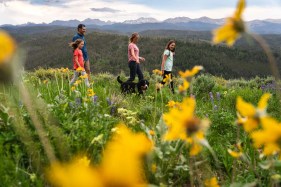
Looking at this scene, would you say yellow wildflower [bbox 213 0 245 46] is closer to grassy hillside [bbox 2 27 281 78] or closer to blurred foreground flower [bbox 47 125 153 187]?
blurred foreground flower [bbox 47 125 153 187]

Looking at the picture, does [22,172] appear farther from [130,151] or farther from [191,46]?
[191,46]

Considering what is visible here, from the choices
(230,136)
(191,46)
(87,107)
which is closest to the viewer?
(87,107)

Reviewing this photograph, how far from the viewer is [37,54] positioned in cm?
10650

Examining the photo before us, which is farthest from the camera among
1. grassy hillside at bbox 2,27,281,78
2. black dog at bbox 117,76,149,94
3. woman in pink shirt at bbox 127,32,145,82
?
grassy hillside at bbox 2,27,281,78

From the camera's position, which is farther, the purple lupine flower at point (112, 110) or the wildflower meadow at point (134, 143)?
the purple lupine flower at point (112, 110)

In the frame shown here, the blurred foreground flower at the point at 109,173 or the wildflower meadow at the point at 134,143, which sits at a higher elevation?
the blurred foreground flower at the point at 109,173

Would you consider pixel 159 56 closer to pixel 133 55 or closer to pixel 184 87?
pixel 133 55

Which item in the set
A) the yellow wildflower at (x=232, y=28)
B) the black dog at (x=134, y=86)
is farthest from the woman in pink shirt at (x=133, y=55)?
the yellow wildflower at (x=232, y=28)

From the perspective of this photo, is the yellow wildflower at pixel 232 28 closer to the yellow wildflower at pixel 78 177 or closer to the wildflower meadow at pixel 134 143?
the wildflower meadow at pixel 134 143

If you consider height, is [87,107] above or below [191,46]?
above

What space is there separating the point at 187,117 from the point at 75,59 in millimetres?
7407

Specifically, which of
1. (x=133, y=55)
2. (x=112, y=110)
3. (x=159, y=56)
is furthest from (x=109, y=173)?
(x=159, y=56)

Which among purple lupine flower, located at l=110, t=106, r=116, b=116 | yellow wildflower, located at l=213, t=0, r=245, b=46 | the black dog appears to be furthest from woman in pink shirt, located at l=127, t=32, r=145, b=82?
yellow wildflower, located at l=213, t=0, r=245, b=46

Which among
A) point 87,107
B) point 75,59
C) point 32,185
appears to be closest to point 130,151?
point 32,185
